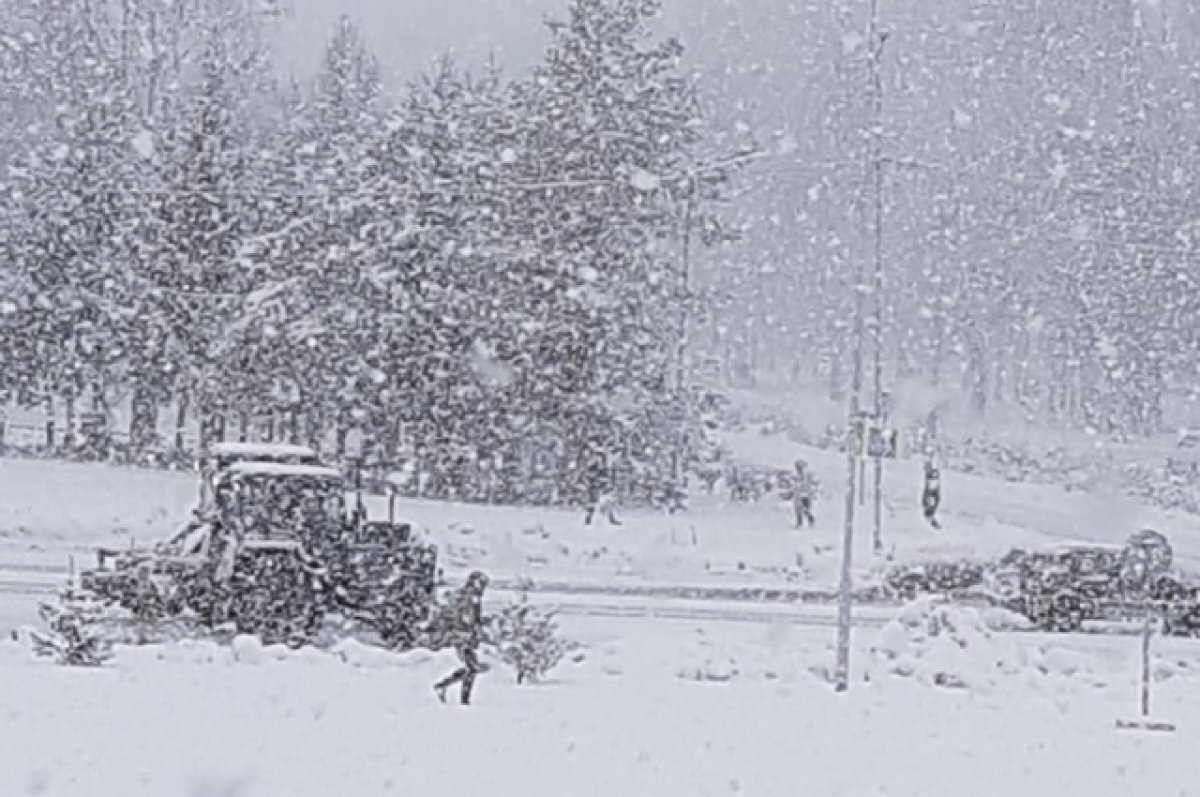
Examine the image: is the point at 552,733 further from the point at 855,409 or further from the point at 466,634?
the point at 855,409

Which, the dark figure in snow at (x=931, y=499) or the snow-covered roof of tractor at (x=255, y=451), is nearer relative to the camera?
the snow-covered roof of tractor at (x=255, y=451)

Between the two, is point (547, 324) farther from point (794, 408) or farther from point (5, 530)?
point (794, 408)

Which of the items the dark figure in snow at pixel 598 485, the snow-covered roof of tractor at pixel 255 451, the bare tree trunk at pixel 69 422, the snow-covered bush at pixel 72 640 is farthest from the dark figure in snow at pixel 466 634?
the bare tree trunk at pixel 69 422

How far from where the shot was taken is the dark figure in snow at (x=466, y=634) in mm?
15789

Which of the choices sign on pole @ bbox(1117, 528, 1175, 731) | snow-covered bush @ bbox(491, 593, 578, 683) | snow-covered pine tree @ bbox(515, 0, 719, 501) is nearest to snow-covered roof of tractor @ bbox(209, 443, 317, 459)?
snow-covered bush @ bbox(491, 593, 578, 683)

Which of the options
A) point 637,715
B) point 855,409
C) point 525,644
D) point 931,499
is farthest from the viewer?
point 931,499

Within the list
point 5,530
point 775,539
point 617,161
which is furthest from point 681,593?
point 617,161

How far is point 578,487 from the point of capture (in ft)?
139

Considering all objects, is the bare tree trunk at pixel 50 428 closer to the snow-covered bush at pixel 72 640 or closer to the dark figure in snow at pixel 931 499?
the dark figure in snow at pixel 931 499

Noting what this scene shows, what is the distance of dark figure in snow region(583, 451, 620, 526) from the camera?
40312 mm

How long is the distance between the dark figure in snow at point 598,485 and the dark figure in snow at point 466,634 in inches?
918

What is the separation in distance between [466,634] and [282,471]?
668cm

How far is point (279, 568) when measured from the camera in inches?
816

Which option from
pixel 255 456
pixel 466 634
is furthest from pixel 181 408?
pixel 466 634
